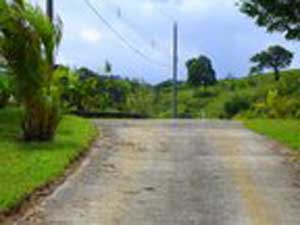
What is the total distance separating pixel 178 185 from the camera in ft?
48.0

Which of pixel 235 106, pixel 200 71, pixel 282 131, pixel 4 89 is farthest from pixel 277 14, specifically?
pixel 200 71

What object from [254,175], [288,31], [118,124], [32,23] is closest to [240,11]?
[288,31]

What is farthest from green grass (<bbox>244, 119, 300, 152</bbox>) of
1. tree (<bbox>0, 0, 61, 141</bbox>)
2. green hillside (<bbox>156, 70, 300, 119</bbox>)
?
green hillside (<bbox>156, 70, 300, 119</bbox>)

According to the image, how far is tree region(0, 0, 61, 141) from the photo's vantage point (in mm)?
19406

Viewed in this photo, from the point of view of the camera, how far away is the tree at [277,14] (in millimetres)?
26969

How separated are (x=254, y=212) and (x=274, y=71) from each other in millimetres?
42853

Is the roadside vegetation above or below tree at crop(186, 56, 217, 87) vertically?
below

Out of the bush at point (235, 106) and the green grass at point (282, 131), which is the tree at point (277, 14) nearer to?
the green grass at point (282, 131)

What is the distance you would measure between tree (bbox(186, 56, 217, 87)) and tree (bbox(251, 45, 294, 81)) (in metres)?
3.62

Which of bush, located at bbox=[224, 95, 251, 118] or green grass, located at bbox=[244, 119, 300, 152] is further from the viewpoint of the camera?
bush, located at bbox=[224, 95, 251, 118]

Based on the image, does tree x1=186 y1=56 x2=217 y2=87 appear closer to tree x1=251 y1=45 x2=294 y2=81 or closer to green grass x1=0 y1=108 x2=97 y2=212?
tree x1=251 y1=45 x2=294 y2=81

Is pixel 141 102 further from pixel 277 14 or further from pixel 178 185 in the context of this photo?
pixel 178 185

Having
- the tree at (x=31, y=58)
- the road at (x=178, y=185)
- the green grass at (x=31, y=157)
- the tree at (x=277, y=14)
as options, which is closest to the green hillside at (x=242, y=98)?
the tree at (x=277, y=14)

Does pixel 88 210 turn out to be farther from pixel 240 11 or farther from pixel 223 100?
pixel 223 100
